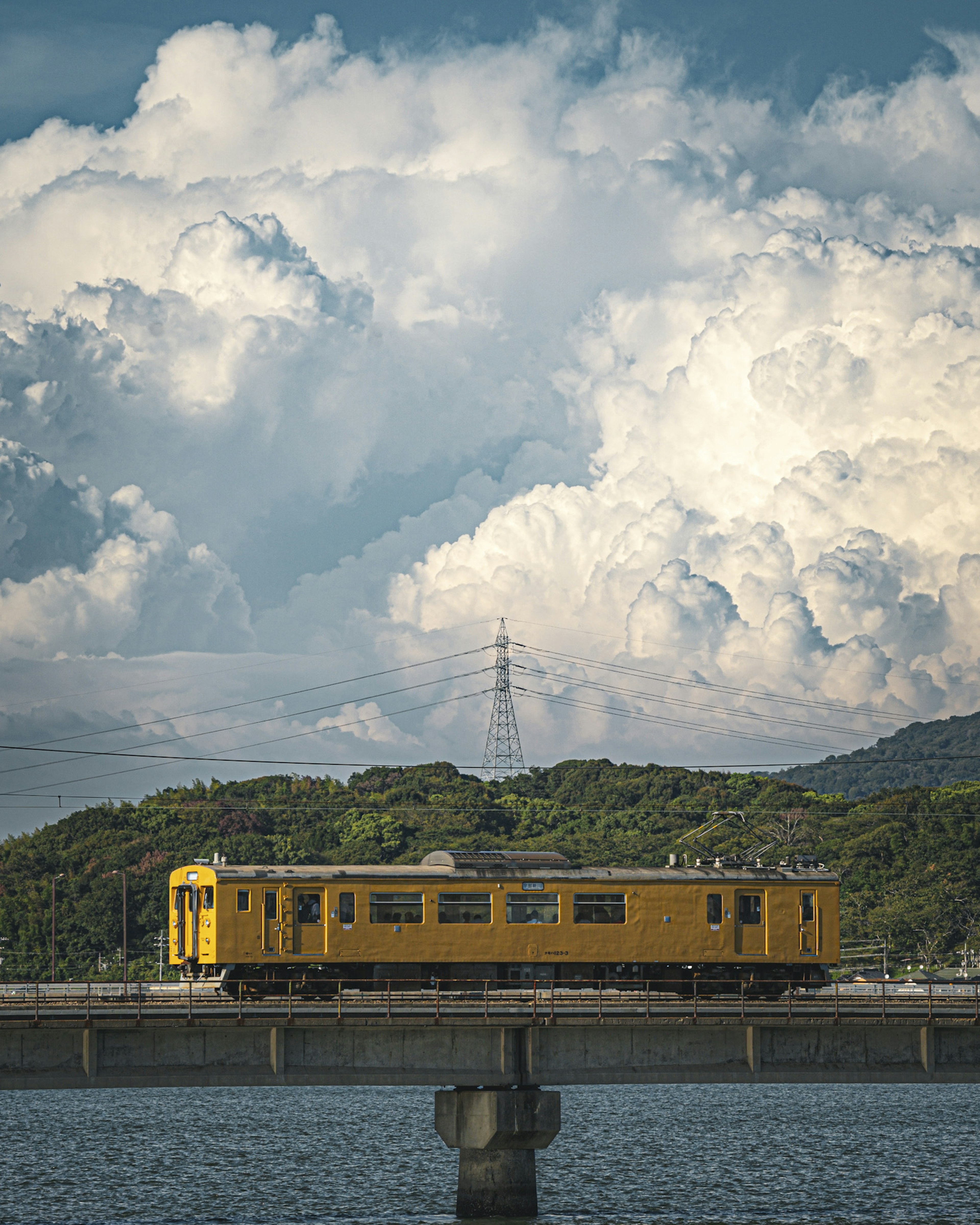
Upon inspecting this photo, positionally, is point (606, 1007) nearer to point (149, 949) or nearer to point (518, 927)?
point (518, 927)

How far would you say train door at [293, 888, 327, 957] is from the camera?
154 feet

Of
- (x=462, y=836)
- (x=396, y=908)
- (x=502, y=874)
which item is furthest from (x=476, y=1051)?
(x=462, y=836)

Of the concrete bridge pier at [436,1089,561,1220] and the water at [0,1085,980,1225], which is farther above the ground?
the concrete bridge pier at [436,1089,561,1220]

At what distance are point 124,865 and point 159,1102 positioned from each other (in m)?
49.6

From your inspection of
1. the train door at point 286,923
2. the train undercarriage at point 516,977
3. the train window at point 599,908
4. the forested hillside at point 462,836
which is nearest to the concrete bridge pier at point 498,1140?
the train undercarriage at point 516,977

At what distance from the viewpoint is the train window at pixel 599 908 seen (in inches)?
1916

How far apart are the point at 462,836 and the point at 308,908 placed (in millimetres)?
101676

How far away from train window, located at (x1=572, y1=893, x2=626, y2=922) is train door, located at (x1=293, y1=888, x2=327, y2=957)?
329 inches

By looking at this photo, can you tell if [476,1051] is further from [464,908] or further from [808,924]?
[808,924]

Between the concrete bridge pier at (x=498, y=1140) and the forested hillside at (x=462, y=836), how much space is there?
6918 centimetres

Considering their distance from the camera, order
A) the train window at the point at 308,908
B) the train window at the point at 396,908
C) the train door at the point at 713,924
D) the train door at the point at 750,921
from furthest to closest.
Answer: the train door at the point at 750,921 < the train door at the point at 713,924 < the train window at the point at 396,908 < the train window at the point at 308,908

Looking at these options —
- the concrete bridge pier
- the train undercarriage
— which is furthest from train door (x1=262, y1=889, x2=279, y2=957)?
the concrete bridge pier

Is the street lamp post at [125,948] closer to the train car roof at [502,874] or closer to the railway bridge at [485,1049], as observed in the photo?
the railway bridge at [485,1049]

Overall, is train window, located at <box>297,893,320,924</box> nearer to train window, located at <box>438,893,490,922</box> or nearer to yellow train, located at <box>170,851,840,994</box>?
yellow train, located at <box>170,851,840,994</box>
